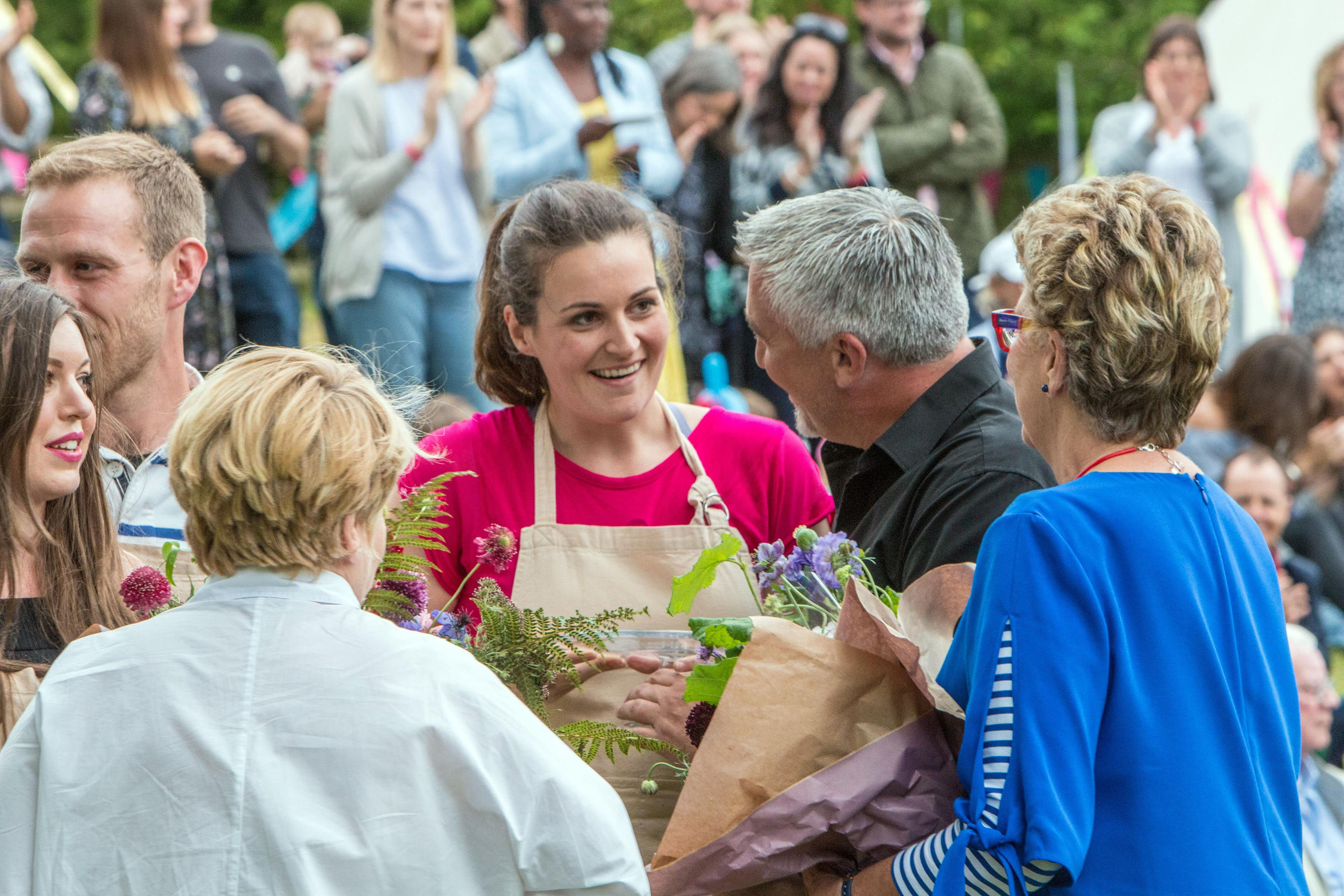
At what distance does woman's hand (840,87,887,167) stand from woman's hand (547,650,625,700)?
475 centimetres

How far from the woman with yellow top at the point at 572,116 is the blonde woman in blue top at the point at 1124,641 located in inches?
158

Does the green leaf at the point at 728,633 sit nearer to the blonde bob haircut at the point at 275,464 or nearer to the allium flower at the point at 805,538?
the allium flower at the point at 805,538

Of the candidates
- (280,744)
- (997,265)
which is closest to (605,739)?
(280,744)

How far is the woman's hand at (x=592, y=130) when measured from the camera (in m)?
5.91

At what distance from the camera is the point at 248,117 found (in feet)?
18.4

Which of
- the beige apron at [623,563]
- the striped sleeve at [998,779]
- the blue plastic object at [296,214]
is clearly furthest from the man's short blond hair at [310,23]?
the striped sleeve at [998,779]

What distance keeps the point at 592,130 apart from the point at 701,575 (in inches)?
158

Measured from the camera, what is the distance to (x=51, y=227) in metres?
2.82

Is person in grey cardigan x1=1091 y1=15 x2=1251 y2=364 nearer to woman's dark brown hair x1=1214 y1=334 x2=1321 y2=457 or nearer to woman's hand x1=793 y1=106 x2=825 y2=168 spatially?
woman's dark brown hair x1=1214 y1=334 x2=1321 y2=457

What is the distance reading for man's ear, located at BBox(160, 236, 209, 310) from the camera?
9.55ft

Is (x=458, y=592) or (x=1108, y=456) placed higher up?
(x=1108, y=456)

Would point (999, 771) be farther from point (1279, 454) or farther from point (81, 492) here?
point (1279, 454)

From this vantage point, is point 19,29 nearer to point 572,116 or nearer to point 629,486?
point 572,116

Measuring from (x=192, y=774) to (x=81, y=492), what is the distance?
910 millimetres
